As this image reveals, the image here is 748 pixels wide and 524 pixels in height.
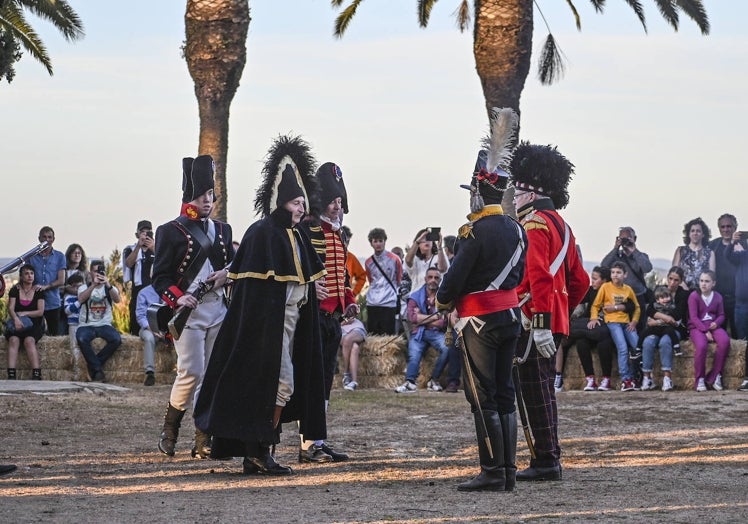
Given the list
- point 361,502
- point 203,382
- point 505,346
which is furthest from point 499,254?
point 203,382

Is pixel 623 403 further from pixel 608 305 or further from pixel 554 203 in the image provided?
pixel 554 203

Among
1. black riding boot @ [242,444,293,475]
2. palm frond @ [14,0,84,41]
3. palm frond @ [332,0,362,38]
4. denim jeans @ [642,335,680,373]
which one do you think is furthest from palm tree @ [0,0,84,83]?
black riding boot @ [242,444,293,475]

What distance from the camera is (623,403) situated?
1498 cm

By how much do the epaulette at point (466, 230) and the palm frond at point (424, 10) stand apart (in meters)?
15.4

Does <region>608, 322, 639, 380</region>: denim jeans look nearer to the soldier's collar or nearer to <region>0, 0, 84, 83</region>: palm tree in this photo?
the soldier's collar

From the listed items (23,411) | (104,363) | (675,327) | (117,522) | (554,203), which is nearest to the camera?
(117,522)

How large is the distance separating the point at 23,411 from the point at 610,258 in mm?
7850

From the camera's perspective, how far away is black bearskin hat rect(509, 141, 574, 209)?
9188 mm

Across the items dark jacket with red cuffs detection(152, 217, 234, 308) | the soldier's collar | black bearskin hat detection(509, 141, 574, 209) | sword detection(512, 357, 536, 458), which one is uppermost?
black bearskin hat detection(509, 141, 574, 209)

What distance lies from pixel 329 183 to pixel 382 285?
7872 millimetres

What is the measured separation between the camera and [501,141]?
8.77 m

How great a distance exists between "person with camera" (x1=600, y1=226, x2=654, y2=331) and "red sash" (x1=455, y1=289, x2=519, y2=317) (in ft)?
29.4

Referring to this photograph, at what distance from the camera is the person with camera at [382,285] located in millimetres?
18031

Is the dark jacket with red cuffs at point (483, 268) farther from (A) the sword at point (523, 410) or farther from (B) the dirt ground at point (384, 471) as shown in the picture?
(B) the dirt ground at point (384, 471)
